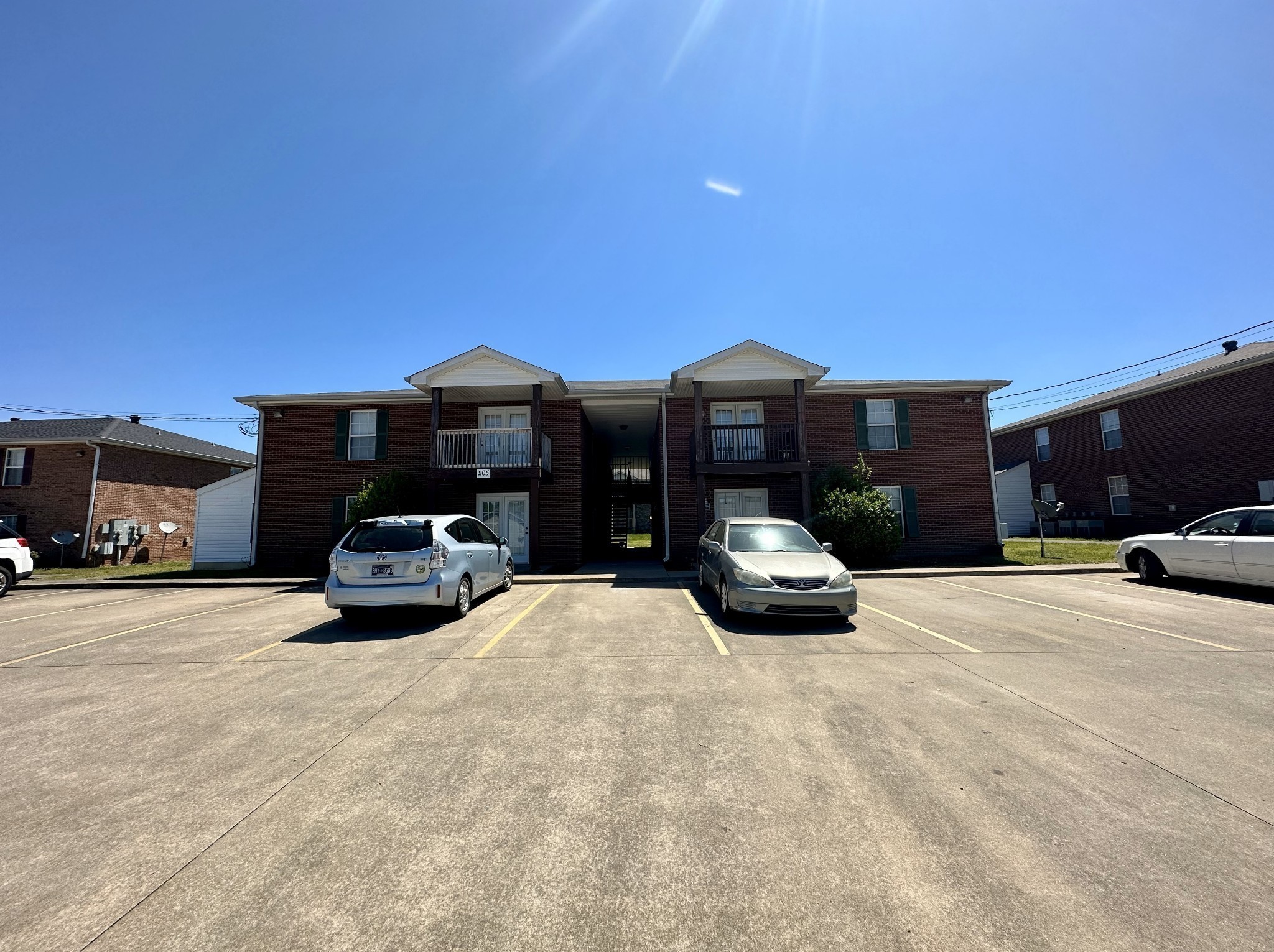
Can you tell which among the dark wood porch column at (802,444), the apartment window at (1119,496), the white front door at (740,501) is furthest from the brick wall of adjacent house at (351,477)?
the apartment window at (1119,496)

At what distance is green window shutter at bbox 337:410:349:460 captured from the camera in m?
16.0

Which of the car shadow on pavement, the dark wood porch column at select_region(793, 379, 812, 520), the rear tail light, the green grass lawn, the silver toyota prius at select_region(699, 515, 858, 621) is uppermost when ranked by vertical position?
the dark wood porch column at select_region(793, 379, 812, 520)

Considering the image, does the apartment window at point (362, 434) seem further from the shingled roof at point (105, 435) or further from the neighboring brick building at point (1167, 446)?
the neighboring brick building at point (1167, 446)

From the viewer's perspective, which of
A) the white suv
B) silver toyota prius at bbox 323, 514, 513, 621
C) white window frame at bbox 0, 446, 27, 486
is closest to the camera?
silver toyota prius at bbox 323, 514, 513, 621

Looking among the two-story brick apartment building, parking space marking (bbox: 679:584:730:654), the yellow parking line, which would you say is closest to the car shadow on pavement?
parking space marking (bbox: 679:584:730:654)

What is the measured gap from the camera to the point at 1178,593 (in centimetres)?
910

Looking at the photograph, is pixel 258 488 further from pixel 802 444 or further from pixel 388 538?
pixel 802 444

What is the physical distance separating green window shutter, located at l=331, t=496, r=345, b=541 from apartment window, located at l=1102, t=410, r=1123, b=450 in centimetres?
3170

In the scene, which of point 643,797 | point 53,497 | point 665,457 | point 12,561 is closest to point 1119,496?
point 665,457

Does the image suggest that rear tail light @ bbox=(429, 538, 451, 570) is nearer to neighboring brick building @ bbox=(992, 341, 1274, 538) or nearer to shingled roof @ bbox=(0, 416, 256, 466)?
shingled roof @ bbox=(0, 416, 256, 466)

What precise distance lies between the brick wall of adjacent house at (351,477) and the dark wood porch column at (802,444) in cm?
649

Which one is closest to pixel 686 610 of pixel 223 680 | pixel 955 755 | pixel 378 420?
pixel 955 755

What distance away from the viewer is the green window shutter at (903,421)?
16062mm

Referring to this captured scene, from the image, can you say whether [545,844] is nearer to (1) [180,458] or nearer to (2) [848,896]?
(2) [848,896]
